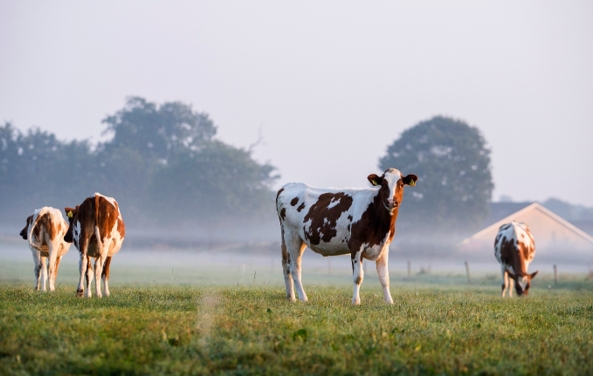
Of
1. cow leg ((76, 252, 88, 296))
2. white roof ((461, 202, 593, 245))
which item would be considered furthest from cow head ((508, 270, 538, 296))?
white roof ((461, 202, 593, 245))

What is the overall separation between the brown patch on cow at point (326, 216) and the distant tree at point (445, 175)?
157 ft

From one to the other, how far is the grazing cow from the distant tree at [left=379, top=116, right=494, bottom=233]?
47.5m

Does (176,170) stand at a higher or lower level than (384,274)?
higher

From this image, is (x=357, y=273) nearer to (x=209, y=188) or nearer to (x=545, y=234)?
(x=209, y=188)

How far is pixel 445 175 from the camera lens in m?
62.2

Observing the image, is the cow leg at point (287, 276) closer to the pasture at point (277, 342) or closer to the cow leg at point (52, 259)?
the pasture at point (277, 342)

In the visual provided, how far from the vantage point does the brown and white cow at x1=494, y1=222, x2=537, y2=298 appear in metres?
21.9

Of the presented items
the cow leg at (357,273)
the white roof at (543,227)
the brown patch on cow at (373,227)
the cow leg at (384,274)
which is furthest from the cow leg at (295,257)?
the white roof at (543,227)

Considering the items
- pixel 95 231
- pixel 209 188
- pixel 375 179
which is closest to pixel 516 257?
pixel 375 179

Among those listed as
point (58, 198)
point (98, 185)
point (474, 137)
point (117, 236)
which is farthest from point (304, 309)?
point (58, 198)

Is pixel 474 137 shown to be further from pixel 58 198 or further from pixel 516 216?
pixel 58 198

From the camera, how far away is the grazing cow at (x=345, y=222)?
1248 cm

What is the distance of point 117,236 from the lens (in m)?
14.6

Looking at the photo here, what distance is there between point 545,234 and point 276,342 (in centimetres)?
6659
